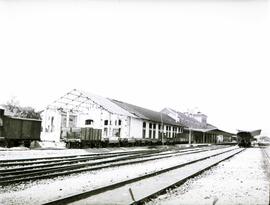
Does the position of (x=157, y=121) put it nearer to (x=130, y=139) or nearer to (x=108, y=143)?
(x=130, y=139)

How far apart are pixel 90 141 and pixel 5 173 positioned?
1686cm

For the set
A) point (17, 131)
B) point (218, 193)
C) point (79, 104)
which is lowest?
point (218, 193)

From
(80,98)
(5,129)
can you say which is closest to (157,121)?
(80,98)

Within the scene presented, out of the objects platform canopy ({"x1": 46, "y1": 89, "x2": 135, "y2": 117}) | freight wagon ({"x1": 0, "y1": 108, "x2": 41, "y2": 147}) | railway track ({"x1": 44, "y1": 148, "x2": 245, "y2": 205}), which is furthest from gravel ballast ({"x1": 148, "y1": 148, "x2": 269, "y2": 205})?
platform canopy ({"x1": 46, "y1": 89, "x2": 135, "y2": 117})

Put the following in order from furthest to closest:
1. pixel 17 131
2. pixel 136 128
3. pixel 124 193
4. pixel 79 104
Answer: pixel 136 128
pixel 79 104
pixel 17 131
pixel 124 193

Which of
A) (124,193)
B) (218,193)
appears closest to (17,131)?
(124,193)

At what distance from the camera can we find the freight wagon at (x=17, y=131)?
20.6 metres

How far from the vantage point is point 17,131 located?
21641 mm

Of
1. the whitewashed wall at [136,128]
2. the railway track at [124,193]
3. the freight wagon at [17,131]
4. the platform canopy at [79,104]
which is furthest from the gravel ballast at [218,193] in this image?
the whitewashed wall at [136,128]

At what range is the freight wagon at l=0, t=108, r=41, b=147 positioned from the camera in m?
20.6

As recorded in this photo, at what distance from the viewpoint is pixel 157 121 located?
40.5 metres

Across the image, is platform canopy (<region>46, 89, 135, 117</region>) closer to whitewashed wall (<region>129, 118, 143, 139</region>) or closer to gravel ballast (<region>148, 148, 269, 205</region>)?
whitewashed wall (<region>129, 118, 143, 139</region>)

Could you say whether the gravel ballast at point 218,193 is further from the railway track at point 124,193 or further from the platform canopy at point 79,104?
the platform canopy at point 79,104

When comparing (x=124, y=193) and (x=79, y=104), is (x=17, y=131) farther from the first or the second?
(x=124, y=193)
